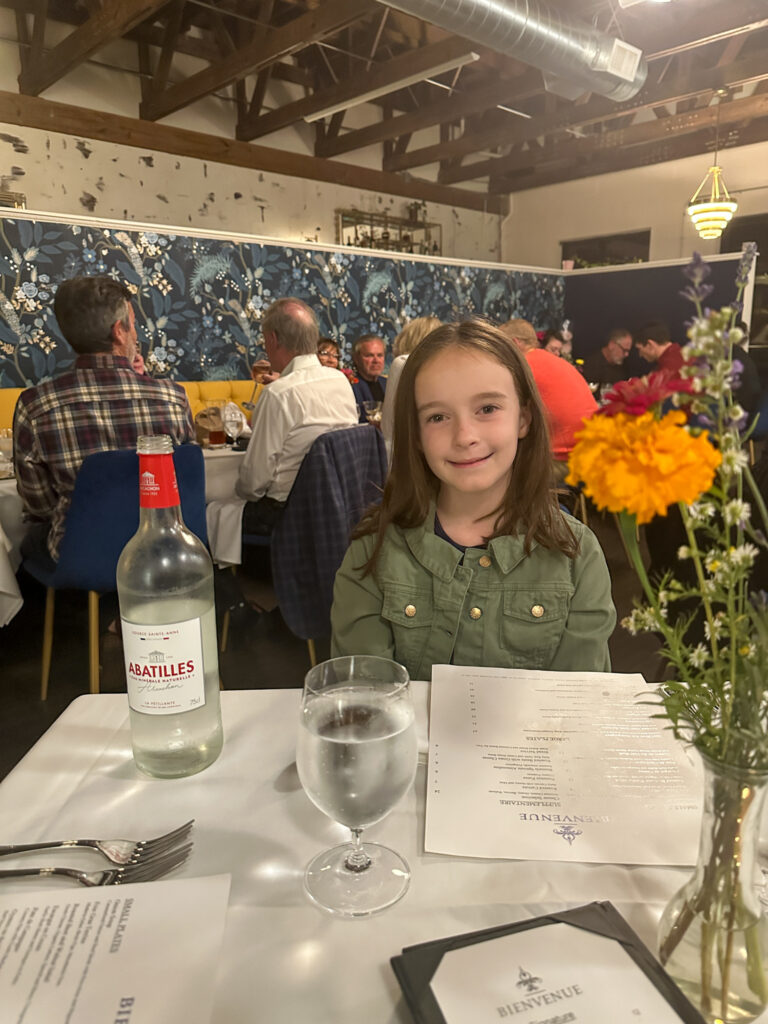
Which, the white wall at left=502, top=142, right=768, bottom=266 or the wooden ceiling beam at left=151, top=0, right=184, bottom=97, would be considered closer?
the wooden ceiling beam at left=151, top=0, right=184, bottom=97

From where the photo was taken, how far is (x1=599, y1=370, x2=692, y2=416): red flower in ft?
1.25

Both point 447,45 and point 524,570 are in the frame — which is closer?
point 524,570

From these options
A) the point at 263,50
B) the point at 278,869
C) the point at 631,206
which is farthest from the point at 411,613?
the point at 631,206

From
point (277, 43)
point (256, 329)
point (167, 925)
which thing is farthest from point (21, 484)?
point (277, 43)

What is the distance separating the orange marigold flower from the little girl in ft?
2.29

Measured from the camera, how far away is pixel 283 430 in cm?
268

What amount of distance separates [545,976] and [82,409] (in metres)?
2.15

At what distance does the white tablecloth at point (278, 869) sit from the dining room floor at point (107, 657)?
1.65 meters

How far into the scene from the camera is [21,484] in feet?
7.39

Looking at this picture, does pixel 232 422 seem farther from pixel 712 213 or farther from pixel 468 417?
pixel 712 213

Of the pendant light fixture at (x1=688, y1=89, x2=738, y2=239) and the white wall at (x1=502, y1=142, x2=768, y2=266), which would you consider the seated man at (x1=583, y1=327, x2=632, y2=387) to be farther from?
the white wall at (x1=502, y1=142, x2=768, y2=266)

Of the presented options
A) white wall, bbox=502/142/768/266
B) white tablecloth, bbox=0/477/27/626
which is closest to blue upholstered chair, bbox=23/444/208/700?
white tablecloth, bbox=0/477/27/626

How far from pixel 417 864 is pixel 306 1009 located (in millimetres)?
157

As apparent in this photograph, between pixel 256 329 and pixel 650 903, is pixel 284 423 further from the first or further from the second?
pixel 256 329
